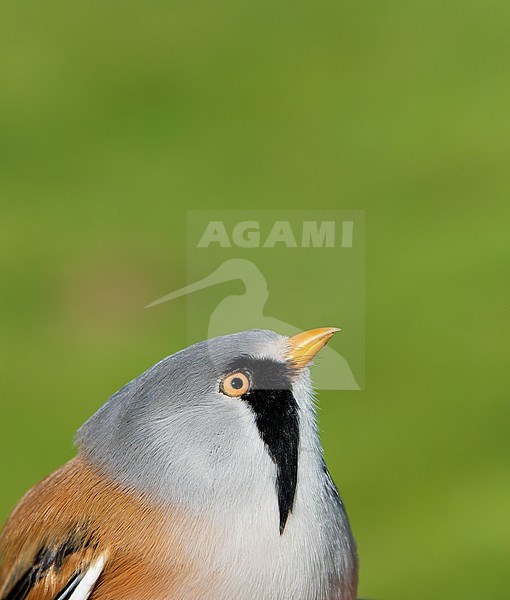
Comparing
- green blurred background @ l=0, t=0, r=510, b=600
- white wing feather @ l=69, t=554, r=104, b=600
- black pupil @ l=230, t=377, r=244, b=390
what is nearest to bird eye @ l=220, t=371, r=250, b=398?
black pupil @ l=230, t=377, r=244, b=390

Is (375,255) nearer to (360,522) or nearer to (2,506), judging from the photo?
(360,522)

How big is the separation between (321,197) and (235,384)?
227 centimetres

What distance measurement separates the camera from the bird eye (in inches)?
35.4

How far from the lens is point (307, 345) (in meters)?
0.88

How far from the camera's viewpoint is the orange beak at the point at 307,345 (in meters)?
0.88

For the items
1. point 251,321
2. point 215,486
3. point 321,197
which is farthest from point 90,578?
point 321,197

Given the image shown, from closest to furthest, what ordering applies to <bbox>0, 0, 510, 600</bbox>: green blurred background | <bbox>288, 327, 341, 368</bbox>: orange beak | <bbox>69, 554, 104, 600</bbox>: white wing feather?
<bbox>288, 327, 341, 368</bbox>: orange beak < <bbox>69, 554, 104, 600</bbox>: white wing feather < <bbox>0, 0, 510, 600</bbox>: green blurred background

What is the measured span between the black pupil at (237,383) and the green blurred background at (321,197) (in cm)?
103

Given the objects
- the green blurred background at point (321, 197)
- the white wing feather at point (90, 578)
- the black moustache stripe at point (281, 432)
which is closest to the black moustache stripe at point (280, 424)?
the black moustache stripe at point (281, 432)

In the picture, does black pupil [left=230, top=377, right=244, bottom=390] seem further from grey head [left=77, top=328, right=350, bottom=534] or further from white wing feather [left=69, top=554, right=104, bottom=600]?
white wing feather [left=69, top=554, right=104, bottom=600]

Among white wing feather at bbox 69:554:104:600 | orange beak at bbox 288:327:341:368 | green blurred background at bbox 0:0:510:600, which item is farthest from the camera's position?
green blurred background at bbox 0:0:510:600

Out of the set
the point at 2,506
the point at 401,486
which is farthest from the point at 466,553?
the point at 2,506

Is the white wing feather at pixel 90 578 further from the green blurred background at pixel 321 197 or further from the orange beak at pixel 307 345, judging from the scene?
the green blurred background at pixel 321 197

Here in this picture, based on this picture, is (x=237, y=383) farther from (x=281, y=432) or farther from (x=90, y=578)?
(x=90, y=578)
